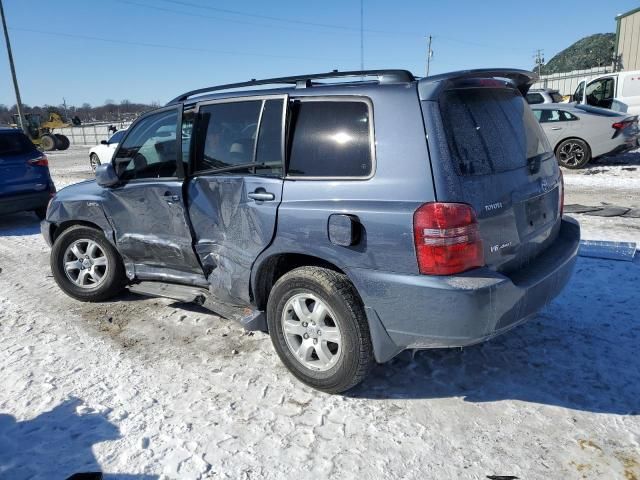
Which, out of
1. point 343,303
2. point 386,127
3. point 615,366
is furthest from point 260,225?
point 615,366

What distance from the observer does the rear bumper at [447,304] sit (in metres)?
2.61

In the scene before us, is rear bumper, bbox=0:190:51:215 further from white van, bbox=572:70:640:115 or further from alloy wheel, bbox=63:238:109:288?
white van, bbox=572:70:640:115

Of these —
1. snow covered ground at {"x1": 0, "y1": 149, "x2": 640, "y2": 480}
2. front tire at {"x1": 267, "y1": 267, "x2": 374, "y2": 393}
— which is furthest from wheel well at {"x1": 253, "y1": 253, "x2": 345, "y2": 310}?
snow covered ground at {"x1": 0, "y1": 149, "x2": 640, "y2": 480}

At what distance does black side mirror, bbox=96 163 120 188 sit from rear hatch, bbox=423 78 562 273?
2947mm

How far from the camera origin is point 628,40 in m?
37.8

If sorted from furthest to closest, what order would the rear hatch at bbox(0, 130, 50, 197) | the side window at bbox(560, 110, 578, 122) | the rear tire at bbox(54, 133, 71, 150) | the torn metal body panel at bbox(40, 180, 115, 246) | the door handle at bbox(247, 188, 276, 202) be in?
1. the rear tire at bbox(54, 133, 71, 150)
2. the side window at bbox(560, 110, 578, 122)
3. the rear hatch at bbox(0, 130, 50, 197)
4. the torn metal body panel at bbox(40, 180, 115, 246)
5. the door handle at bbox(247, 188, 276, 202)

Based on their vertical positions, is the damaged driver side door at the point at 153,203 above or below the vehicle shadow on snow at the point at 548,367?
above

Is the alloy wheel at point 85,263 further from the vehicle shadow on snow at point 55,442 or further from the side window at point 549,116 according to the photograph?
the side window at point 549,116

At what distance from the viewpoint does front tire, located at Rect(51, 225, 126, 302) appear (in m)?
4.77

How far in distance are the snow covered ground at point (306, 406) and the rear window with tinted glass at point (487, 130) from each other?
1431 mm

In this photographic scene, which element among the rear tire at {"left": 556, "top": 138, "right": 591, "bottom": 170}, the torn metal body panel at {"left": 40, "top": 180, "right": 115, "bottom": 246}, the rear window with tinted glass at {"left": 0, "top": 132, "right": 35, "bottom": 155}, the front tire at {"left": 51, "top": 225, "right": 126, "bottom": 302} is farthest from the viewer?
the rear tire at {"left": 556, "top": 138, "right": 591, "bottom": 170}

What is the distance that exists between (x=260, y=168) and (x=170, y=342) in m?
1.68

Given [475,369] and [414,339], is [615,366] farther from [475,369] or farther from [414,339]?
[414,339]

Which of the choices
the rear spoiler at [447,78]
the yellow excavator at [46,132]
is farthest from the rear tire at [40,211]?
the yellow excavator at [46,132]
